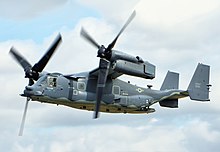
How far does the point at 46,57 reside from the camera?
3499 inches

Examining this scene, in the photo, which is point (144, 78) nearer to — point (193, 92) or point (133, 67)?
point (133, 67)

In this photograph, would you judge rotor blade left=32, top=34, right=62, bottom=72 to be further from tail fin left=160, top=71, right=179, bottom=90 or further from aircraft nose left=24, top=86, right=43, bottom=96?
tail fin left=160, top=71, right=179, bottom=90

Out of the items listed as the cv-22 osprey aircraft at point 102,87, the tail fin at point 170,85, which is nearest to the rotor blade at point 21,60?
the cv-22 osprey aircraft at point 102,87

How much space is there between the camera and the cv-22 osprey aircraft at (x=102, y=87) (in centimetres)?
8442

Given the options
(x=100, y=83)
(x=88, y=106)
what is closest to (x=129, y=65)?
(x=100, y=83)


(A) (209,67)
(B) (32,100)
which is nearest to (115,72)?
(B) (32,100)

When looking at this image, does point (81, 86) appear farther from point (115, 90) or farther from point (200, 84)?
point (200, 84)

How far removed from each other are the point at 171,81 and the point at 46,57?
18042mm

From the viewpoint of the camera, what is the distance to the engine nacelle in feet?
273

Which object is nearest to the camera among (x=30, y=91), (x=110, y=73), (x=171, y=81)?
(x=30, y=91)

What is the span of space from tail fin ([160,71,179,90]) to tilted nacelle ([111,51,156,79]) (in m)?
12.7

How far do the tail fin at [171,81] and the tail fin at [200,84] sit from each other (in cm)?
233

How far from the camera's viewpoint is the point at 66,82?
87.2m

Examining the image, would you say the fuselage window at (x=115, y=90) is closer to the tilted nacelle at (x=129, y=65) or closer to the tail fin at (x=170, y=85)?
the tilted nacelle at (x=129, y=65)
